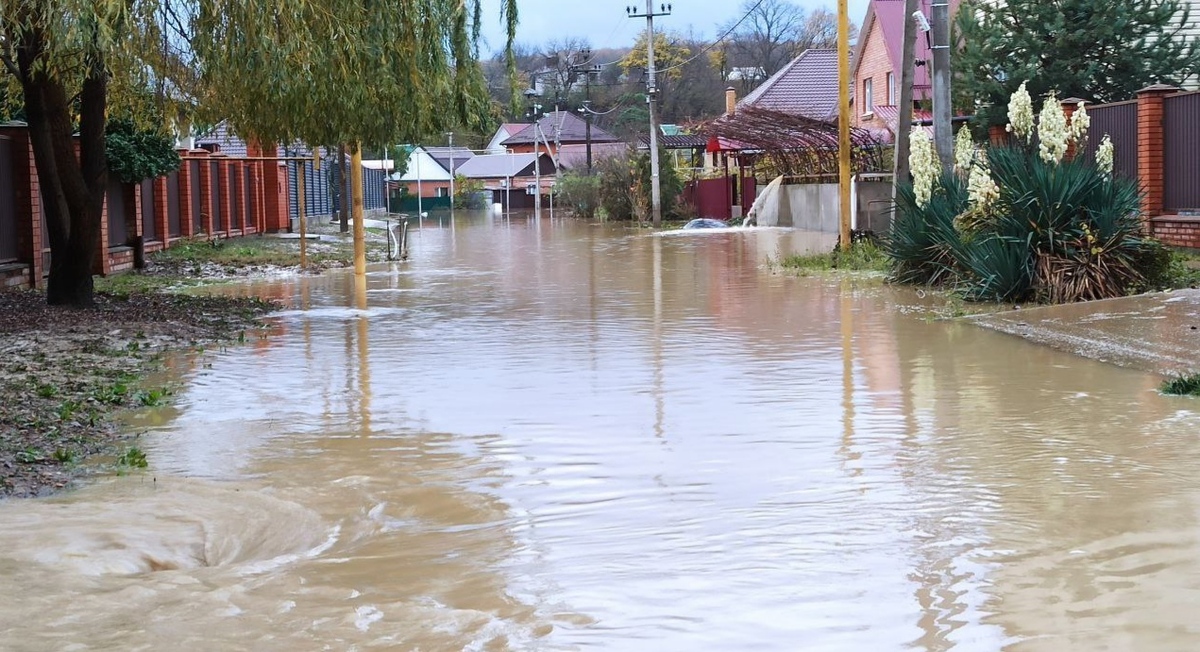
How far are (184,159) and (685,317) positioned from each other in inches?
702

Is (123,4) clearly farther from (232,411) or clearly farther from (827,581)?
(827,581)

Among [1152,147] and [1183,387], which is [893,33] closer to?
[1152,147]

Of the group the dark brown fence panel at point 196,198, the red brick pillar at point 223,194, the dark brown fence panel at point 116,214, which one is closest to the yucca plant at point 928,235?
the dark brown fence panel at point 116,214

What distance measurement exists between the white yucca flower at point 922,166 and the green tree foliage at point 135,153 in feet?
40.0

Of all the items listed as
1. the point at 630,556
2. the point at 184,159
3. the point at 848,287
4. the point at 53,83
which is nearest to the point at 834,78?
the point at 184,159

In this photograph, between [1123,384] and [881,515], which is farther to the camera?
[1123,384]

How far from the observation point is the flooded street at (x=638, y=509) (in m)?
5.03

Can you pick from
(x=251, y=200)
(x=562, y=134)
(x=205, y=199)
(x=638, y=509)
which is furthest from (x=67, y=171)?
(x=562, y=134)

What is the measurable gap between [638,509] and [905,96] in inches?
598

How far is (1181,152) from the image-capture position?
19484 mm

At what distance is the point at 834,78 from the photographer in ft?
198

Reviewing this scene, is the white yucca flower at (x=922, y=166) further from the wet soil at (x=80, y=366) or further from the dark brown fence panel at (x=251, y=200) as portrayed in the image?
the dark brown fence panel at (x=251, y=200)

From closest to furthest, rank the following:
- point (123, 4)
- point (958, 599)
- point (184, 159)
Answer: point (958, 599) → point (123, 4) → point (184, 159)

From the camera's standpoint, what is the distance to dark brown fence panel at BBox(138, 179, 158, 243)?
87.4 feet
